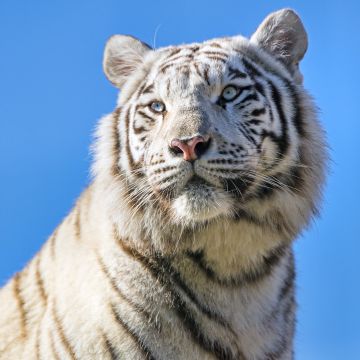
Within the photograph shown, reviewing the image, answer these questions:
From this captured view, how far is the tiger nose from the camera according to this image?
11.1 ft

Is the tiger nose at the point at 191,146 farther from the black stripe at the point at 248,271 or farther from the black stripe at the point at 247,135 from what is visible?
the black stripe at the point at 248,271

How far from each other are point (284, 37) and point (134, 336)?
188 cm

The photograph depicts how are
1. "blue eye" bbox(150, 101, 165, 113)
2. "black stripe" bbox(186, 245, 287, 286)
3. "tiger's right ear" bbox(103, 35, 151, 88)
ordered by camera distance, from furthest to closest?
"tiger's right ear" bbox(103, 35, 151, 88) < "blue eye" bbox(150, 101, 165, 113) < "black stripe" bbox(186, 245, 287, 286)

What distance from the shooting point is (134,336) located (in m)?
3.59

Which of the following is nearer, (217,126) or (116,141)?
(217,126)

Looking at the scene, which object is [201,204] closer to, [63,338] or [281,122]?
[281,122]

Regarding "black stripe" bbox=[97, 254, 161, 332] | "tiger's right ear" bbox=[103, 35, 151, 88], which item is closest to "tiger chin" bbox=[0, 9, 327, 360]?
"black stripe" bbox=[97, 254, 161, 332]

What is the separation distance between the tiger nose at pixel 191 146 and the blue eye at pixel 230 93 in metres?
0.45

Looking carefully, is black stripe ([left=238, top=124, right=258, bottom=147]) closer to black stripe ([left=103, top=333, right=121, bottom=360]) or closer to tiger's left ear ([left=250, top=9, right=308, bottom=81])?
tiger's left ear ([left=250, top=9, right=308, bottom=81])

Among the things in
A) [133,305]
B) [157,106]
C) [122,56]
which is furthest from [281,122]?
[133,305]

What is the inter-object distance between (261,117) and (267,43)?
2.12 feet

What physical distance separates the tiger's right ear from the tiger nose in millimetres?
1097

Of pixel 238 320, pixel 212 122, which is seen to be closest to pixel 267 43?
pixel 212 122

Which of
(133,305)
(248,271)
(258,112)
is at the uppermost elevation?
(258,112)
